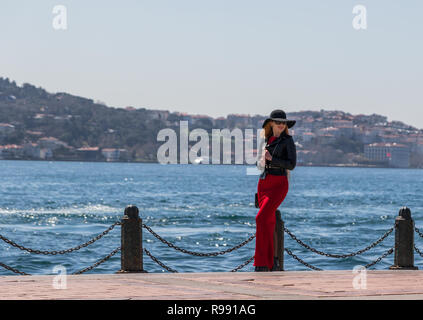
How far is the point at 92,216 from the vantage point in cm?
4459

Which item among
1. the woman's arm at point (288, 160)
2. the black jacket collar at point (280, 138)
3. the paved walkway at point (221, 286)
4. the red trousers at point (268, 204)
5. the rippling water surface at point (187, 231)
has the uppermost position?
the black jacket collar at point (280, 138)

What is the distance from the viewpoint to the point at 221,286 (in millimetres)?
8234

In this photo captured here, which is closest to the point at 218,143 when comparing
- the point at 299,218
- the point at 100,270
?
the point at 299,218

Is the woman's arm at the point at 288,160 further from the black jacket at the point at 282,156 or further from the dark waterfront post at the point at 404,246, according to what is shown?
the dark waterfront post at the point at 404,246

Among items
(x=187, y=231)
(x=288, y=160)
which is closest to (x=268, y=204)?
(x=288, y=160)

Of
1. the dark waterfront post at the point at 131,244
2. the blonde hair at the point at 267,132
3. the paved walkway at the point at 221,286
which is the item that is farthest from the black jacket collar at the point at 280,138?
the dark waterfront post at the point at 131,244

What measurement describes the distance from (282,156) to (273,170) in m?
0.21

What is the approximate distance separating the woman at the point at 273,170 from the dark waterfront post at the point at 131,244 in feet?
5.07

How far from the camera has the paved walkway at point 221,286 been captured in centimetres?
737

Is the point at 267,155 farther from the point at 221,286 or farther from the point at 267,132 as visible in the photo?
the point at 221,286

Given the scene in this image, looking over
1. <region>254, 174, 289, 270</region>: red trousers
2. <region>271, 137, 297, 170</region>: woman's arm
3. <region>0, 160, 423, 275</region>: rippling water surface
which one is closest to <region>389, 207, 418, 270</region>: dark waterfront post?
<region>254, 174, 289, 270</region>: red trousers

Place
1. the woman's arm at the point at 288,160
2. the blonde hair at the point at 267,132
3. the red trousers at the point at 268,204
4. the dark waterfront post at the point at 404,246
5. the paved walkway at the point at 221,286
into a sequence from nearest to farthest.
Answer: the paved walkway at the point at 221,286 → the woman's arm at the point at 288,160 → the red trousers at the point at 268,204 → the blonde hair at the point at 267,132 → the dark waterfront post at the point at 404,246
